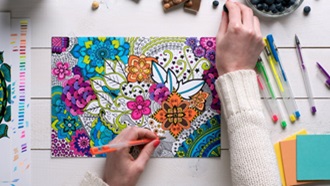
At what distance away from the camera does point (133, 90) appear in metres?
0.87

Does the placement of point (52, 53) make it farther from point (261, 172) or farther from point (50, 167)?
point (261, 172)

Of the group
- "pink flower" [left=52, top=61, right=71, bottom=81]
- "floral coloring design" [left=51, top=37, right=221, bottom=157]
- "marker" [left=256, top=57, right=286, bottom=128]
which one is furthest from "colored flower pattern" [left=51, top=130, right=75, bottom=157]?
"marker" [left=256, top=57, right=286, bottom=128]

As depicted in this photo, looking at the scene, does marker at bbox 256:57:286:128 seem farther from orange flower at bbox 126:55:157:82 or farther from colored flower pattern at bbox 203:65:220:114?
orange flower at bbox 126:55:157:82

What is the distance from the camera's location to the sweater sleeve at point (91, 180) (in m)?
0.83

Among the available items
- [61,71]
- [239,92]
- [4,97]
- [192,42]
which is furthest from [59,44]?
[239,92]

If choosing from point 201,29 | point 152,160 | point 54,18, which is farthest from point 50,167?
point 201,29

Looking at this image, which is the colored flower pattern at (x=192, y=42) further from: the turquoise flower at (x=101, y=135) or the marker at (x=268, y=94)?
the turquoise flower at (x=101, y=135)

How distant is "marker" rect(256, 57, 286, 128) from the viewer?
87cm

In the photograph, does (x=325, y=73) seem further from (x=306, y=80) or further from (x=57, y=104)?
(x=57, y=104)

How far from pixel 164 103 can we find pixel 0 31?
1.27ft

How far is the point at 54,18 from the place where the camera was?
88 cm

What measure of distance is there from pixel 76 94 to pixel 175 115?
22 cm

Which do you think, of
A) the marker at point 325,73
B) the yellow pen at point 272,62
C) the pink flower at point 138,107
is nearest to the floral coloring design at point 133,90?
the pink flower at point 138,107

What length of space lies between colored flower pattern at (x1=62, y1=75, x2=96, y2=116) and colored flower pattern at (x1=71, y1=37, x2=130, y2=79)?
19 millimetres
